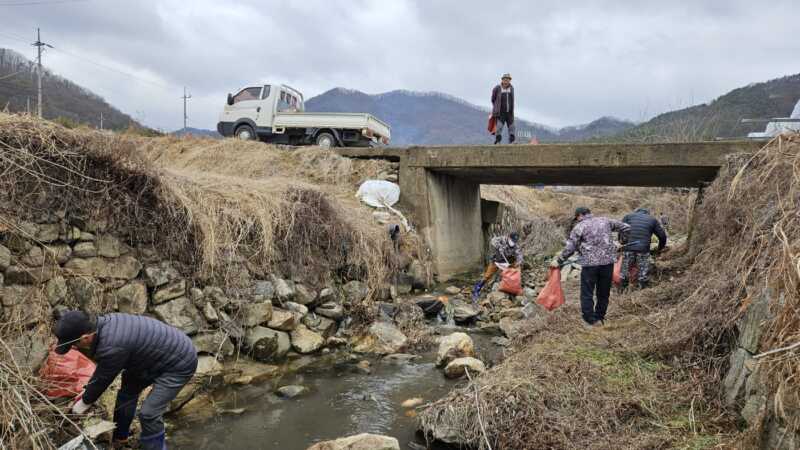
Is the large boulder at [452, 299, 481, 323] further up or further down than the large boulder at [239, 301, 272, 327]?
further down

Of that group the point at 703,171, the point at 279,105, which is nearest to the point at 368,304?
the point at 703,171

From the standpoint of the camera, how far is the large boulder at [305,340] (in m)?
6.49

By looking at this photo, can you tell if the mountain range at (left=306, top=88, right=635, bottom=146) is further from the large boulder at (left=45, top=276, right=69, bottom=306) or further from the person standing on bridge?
the large boulder at (left=45, top=276, right=69, bottom=306)

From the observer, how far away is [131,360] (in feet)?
11.8

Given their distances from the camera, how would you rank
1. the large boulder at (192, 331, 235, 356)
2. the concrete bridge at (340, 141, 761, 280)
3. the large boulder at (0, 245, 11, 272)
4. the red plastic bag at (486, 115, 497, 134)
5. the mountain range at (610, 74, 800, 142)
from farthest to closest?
the mountain range at (610, 74, 800, 142)
the red plastic bag at (486, 115, 497, 134)
the concrete bridge at (340, 141, 761, 280)
the large boulder at (192, 331, 235, 356)
the large boulder at (0, 245, 11, 272)

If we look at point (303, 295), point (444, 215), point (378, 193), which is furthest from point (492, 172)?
point (303, 295)

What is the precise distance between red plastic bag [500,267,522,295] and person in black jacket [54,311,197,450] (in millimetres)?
6454

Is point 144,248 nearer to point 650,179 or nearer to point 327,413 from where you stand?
point 327,413

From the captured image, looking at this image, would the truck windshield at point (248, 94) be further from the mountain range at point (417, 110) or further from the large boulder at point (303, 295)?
the mountain range at point (417, 110)

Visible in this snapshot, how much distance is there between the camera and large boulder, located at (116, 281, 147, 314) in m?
4.99

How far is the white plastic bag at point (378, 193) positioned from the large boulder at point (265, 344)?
15.8ft

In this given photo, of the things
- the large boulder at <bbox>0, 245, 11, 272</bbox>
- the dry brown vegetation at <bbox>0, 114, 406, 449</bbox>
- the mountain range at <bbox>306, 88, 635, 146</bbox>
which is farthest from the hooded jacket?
the mountain range at <bbox>306, 88, 635, 146</bbox>

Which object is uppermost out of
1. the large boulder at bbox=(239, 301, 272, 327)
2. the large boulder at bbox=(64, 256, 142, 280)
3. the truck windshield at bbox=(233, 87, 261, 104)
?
the truck windshield at bbox=(233, 87, 261, 104)

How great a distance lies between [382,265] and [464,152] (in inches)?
134
